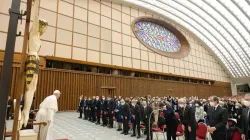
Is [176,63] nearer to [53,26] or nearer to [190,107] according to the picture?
[53,26]

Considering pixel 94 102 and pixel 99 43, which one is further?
pixel 99 43

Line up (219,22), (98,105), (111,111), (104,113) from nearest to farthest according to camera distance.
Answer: (111,111) < (104,113) < (98,105) < (219,22)

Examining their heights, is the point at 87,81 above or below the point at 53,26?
below

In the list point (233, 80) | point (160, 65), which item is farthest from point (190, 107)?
point (233, 80)

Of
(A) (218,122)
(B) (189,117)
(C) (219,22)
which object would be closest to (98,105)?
(B) (189,117)

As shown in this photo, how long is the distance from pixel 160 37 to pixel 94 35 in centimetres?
1212

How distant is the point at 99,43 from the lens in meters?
18.7

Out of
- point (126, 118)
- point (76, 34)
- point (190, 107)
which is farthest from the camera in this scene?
point (76, 34)

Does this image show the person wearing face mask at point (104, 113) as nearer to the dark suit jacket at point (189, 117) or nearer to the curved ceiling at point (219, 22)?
the dark suit jacket at point (189, 117)

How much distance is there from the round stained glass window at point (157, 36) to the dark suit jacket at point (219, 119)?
19881mm

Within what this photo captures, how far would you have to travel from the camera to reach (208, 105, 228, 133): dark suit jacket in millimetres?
4328

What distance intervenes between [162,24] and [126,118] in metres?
22.3

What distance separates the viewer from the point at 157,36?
2634 cm

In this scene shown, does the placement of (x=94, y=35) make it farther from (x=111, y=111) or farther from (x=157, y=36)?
(x=157, y=36)
